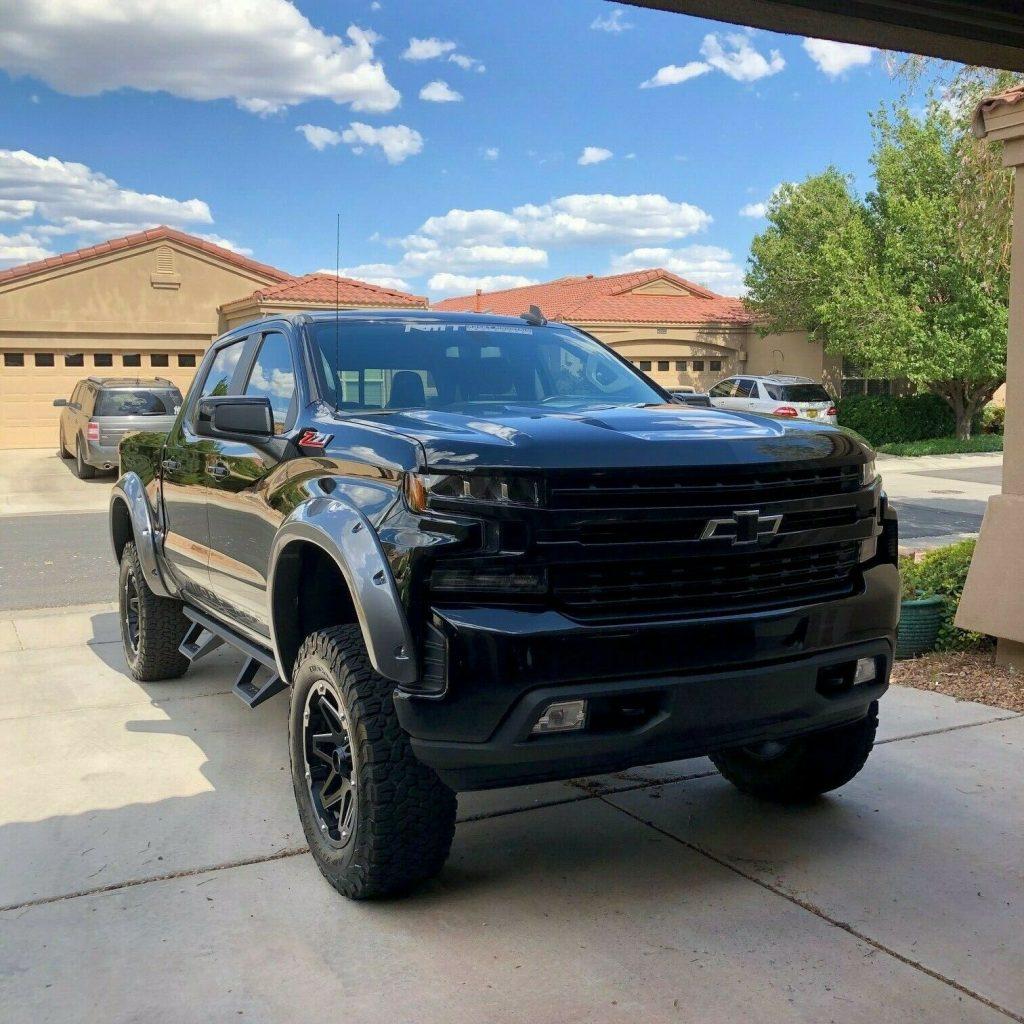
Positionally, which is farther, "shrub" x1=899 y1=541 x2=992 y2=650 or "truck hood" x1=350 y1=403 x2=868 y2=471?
"shrub" x1=899 y1=541 x2=992 y2=650

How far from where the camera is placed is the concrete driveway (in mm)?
3199

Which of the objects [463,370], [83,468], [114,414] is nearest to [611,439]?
[463,370]

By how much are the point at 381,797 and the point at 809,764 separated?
1.82 m

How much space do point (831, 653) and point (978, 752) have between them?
1.95 m

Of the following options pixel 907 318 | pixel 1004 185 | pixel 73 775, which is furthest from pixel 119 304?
pixel 73 775

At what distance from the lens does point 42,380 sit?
1052 inches

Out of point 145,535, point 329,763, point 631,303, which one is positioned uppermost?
point 631,303

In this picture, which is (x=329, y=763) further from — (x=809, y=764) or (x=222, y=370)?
(x=222, y=370)

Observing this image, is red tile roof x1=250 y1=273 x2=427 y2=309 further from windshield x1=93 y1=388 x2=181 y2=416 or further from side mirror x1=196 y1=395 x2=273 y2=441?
side mirror x1=196 y1=395 x2=273 y2=441

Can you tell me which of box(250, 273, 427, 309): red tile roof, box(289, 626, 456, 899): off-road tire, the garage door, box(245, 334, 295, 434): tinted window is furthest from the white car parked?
box(289, 626, 456, 899): off-road tire

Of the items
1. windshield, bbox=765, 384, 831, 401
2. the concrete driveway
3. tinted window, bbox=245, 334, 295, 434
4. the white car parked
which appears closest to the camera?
the concrete driveway

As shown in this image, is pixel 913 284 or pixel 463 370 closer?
pixel 463 370

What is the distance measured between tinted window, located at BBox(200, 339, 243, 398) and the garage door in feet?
74.4

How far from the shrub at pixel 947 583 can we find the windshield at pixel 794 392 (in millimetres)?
17708
